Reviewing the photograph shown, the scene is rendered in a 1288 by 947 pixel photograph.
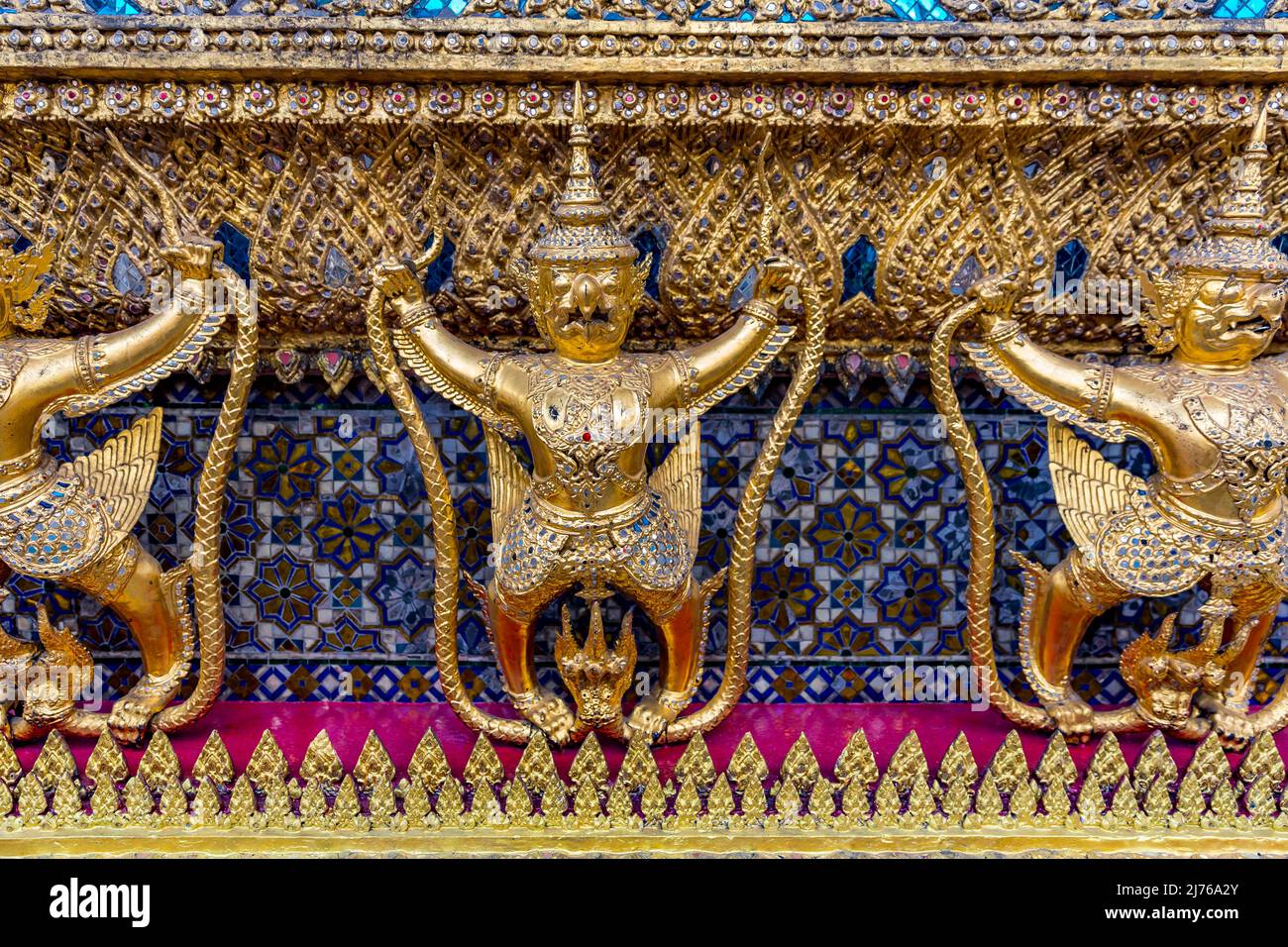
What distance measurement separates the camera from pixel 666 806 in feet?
7.71

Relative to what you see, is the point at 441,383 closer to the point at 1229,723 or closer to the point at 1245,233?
the point at 1245,233

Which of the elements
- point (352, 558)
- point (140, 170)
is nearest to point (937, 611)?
point (352, 558)

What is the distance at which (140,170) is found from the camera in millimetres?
2350

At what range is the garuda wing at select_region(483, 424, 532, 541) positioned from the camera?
242 centimetres

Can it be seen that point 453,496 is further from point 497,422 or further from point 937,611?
point 937,611

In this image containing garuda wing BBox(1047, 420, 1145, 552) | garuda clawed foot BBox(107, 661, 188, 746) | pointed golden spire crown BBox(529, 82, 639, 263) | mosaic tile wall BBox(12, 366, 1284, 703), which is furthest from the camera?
mosaic tile wall BBox(12, 366, 1284, 703)

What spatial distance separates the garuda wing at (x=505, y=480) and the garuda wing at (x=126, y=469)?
2.34ft

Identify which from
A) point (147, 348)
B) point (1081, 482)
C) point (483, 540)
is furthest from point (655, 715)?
point (147, 348)

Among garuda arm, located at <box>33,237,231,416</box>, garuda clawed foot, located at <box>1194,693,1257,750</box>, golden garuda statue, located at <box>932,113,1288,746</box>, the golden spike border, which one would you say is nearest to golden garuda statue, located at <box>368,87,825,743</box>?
the golden spike border

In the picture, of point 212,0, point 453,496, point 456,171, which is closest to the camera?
point 212,0

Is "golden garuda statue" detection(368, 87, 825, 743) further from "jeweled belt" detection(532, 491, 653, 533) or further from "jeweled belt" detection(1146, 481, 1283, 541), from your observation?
"jeweled belt" detection(1146, 481, 1283, 541)

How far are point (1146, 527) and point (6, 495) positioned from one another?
2284 mm

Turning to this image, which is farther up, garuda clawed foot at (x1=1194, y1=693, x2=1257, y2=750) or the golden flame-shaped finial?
the golden flame-shaped finial

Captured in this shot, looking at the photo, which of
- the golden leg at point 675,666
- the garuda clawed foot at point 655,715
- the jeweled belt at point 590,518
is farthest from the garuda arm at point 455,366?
the garuda clawed foot at point 655,715
